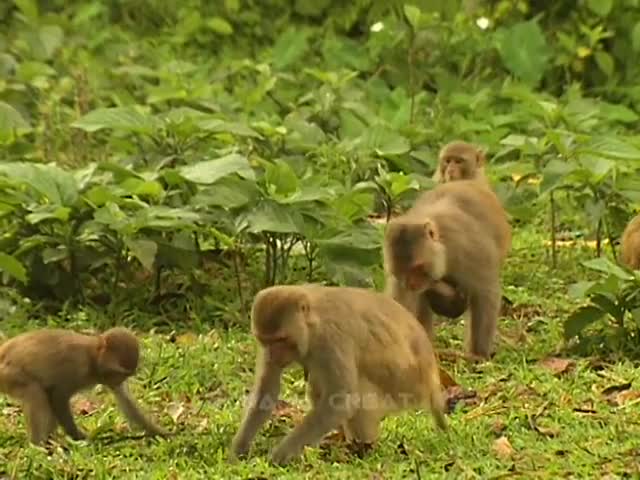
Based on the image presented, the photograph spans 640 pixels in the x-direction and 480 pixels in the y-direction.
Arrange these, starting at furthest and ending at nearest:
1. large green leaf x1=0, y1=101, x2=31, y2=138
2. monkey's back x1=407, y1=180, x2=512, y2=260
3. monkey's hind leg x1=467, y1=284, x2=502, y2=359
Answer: large green leaf x1=0, y1=101, x2=31, y2=138, monkey's back x1=407, y1=180, x2=512, y2=260, monkey's hind leg x1=467, y1=284, x2=502, y2=359

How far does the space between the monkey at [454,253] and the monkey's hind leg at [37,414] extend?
191cm

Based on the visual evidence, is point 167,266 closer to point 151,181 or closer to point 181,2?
point 151,181

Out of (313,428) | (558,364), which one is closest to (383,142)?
(558,364)

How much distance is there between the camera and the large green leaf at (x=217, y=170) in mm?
9367

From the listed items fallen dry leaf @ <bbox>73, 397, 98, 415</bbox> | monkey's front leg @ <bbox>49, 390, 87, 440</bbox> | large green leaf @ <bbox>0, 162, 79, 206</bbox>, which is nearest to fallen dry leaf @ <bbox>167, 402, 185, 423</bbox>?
fallen dry leaf @ <bbox>73, 397, 98, 415</bbox>

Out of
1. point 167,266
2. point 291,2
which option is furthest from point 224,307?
point 291,2

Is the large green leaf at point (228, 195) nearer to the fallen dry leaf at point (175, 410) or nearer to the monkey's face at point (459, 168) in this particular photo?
the monkey's face at point (459, 168)

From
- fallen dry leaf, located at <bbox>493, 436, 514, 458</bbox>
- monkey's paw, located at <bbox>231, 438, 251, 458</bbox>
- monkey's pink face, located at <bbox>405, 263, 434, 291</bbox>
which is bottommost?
fallen dry leaf, located at <bbox>493, 436, 514, 458</bbox>

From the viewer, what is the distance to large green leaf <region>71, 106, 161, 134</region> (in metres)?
10.1

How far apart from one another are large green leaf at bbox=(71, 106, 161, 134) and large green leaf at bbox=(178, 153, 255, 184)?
697mm

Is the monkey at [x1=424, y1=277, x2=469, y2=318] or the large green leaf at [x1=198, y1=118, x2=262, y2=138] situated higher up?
the large green leaf at [x1=198, y1=118, x2=262, y2=138]

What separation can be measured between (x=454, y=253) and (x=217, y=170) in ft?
4.64

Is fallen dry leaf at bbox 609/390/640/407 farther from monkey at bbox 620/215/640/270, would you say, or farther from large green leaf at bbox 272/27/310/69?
large green leaf at bbox 272/27/310/69

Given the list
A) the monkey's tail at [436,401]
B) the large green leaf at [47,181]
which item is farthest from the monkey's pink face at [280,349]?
the large green leaf at [47,181]
